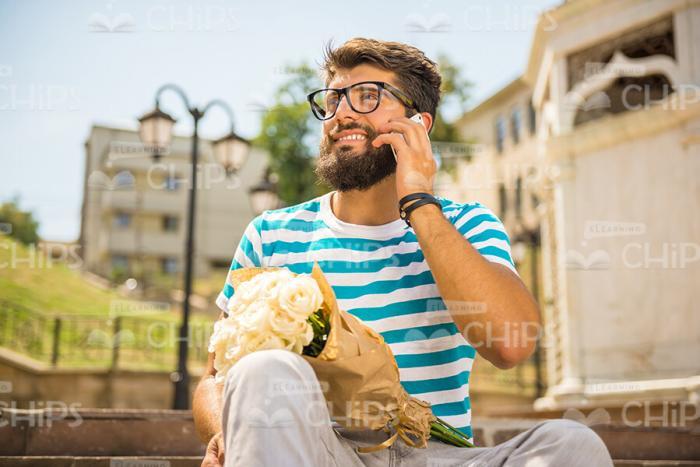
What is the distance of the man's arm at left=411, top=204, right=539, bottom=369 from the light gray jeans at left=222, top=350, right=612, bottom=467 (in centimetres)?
40

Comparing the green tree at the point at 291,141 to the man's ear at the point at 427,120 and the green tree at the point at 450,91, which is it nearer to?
the green tree at the point at 450,91

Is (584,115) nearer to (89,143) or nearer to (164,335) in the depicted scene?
(164,335)

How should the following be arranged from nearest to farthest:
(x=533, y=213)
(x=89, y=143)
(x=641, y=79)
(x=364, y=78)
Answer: (x=364, y=78) < (x=641, y=79) < (x=533, y=213) < (x=89, y=143)

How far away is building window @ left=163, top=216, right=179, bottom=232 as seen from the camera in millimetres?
51906

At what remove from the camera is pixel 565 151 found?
43.1 feet

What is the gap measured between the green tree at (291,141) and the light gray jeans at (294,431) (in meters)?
26.4

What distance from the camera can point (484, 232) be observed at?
129 inches

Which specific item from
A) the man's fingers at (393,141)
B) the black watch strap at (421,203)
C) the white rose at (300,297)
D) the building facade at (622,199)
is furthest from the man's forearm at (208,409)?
the building facade at (622,199)

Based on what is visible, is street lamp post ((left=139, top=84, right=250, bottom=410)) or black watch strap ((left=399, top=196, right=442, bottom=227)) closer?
black watch strap ((left=399, top=196, right=442, bottom=227))

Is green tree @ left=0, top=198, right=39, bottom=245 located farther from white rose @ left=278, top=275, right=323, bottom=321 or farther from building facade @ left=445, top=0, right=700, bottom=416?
white rose @ left=278, top=275, right=323, bottom=321

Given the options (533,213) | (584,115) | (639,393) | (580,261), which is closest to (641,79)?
(584,115)

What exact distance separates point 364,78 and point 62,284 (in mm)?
21459

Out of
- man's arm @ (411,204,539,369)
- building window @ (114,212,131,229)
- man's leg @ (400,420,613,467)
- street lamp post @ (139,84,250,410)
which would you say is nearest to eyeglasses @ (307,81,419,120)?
man's arm @ (411,204,539,369)

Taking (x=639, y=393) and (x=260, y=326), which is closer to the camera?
(x=260, y=326)
